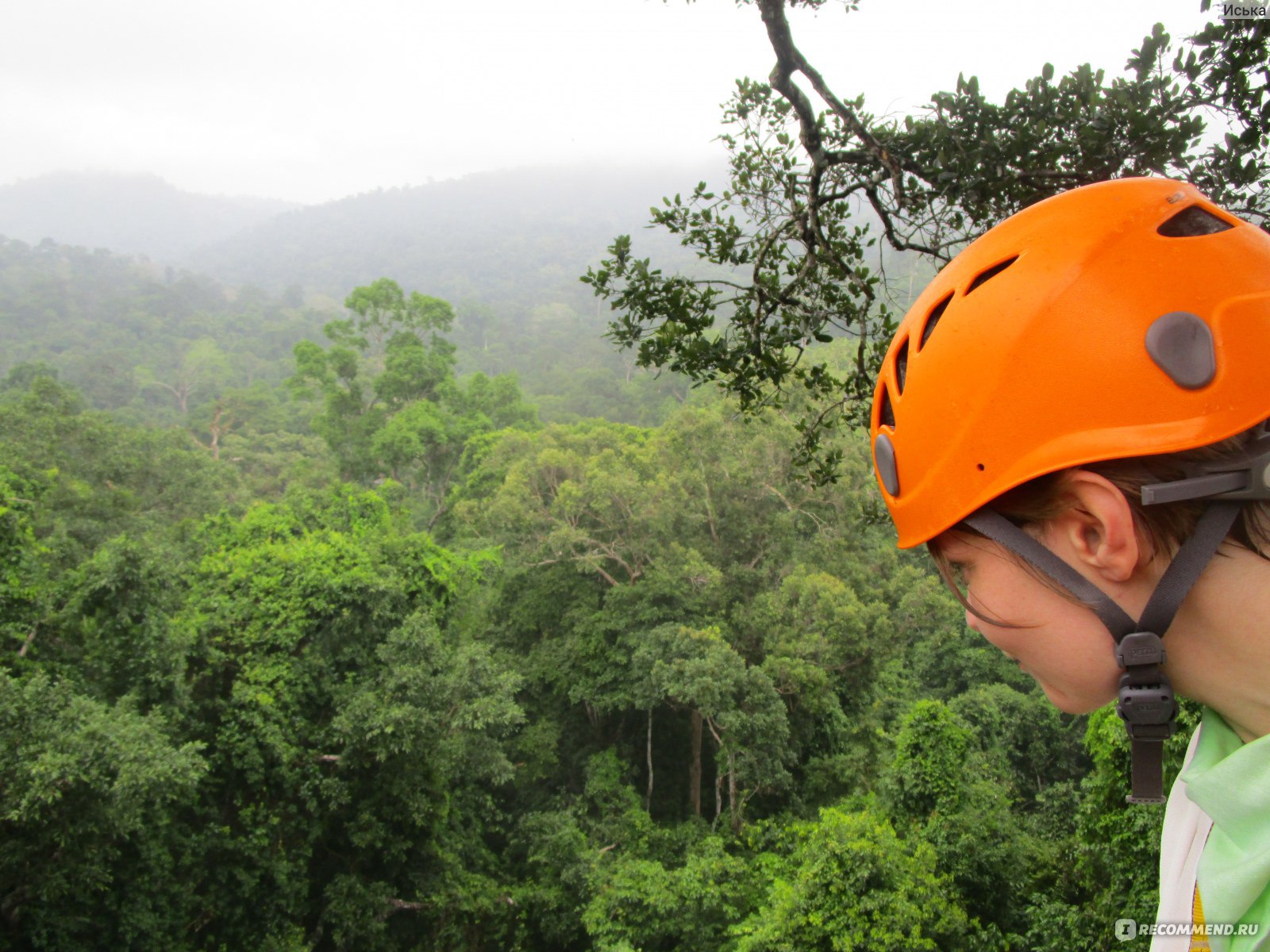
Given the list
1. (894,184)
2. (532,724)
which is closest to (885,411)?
(894,184)

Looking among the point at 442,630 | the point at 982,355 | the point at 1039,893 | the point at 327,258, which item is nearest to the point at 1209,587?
the point at 982,355

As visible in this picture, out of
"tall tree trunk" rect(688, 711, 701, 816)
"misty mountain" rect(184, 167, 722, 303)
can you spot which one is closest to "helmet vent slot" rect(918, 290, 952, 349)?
A: "tall tree trunk" rect(688, 711, 701, 816)

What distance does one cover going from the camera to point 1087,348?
0.69 meters

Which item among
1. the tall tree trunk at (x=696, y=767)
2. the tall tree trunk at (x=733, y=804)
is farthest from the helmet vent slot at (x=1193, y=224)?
the tall tree trunk at (x=696, y=767)

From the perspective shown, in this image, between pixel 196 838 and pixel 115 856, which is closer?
pixel 115 856

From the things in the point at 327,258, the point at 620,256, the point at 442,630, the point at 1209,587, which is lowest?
the point at 442,630

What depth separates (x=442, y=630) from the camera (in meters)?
11.0

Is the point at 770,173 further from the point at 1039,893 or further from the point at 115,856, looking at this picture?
the point at 115,856

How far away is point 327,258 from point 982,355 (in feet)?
395

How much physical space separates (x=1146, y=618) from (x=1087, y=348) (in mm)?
261

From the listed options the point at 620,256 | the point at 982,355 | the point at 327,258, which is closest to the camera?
the point at 982,355

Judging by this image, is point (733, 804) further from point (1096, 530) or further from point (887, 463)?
point (1096, 530)

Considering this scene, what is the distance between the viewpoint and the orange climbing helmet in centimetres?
65

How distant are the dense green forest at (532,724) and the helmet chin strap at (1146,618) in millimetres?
2444
